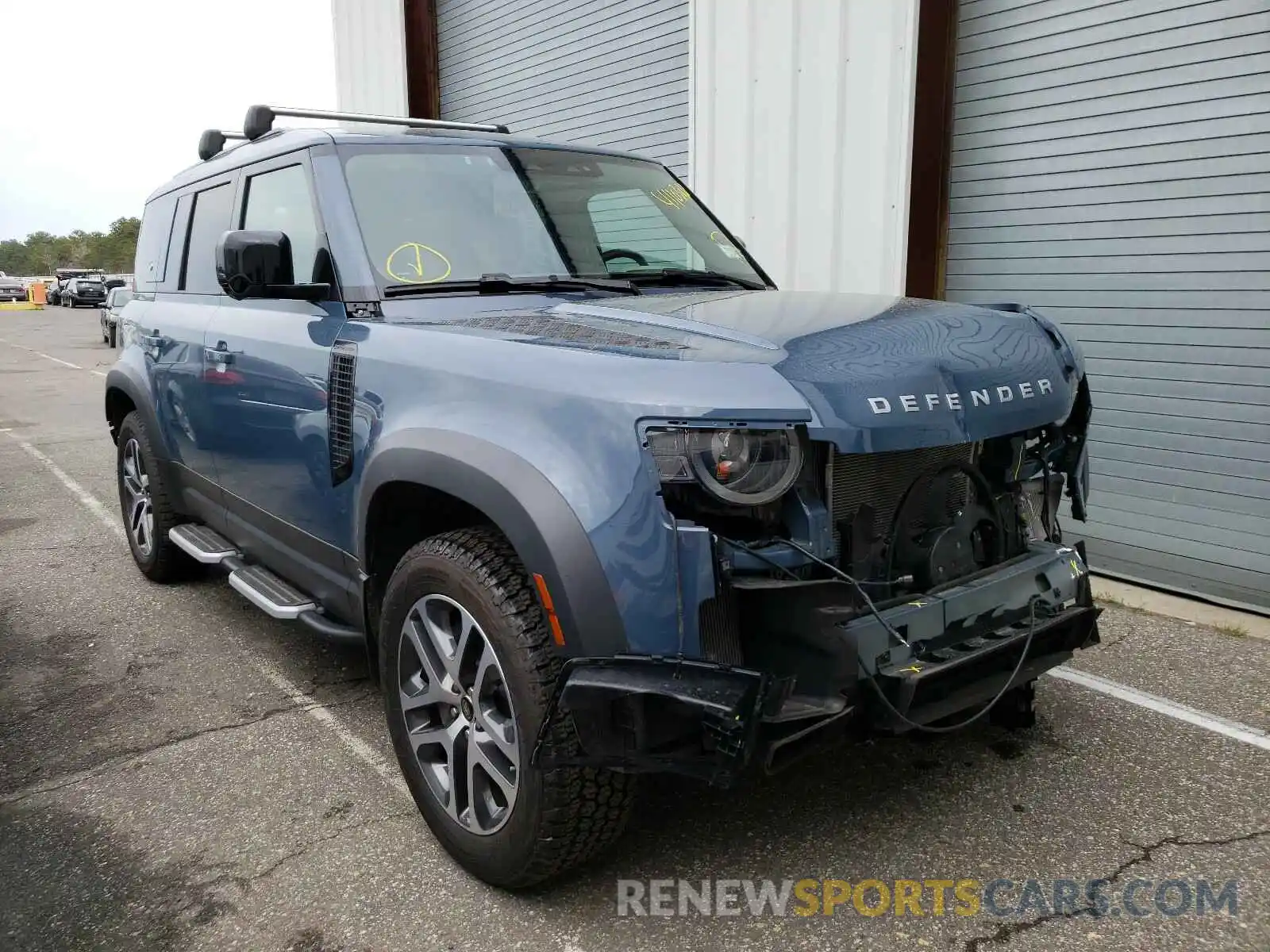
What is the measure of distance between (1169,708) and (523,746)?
2624mm

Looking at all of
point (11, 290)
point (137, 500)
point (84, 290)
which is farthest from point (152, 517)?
point (11, 290)

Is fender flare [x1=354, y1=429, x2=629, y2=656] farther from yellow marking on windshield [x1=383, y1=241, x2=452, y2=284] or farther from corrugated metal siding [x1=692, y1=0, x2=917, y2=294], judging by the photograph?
corrugated metal siding [x1=692, y1=0, x2=917, y2=294]

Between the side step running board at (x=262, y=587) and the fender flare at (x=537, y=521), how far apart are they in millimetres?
915

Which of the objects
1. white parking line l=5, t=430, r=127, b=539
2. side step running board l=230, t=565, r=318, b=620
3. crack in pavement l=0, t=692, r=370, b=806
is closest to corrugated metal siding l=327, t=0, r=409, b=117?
white parking line l=5, t=430, r=127, b=539

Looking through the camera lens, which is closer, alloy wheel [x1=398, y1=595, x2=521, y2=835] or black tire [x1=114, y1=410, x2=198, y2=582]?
alloy wheel [x1=398, y1=595, x2=521, y2=835]

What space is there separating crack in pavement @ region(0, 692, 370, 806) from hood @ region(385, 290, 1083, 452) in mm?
1581

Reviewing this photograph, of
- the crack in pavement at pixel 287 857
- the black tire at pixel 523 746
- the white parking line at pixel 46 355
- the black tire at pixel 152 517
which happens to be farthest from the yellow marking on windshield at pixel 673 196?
the white parking line at pixel 46 355

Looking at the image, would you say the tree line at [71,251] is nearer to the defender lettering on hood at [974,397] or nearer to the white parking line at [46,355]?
the white parking line at [46,355]

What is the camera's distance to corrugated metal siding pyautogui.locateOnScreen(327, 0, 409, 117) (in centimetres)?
1177

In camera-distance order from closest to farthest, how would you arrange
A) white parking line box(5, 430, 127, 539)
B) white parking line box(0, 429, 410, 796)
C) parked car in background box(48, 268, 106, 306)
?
white parking line box(0, 429, 410, 796) < white parking line box(5, 430, 127, 539) < parked car in background box(48, 268, 106, 306)

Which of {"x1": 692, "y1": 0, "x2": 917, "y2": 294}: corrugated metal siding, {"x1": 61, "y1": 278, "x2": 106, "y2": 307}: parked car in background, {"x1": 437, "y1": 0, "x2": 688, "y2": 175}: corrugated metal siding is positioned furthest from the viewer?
{"x1": 61, "y1": 278, "x2": 106, "y2": 307}: parked car in background

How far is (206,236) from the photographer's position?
4.37 m

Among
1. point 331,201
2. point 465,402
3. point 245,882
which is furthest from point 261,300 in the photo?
point 245,882

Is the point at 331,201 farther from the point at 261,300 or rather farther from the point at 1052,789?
the point at 1052,789
